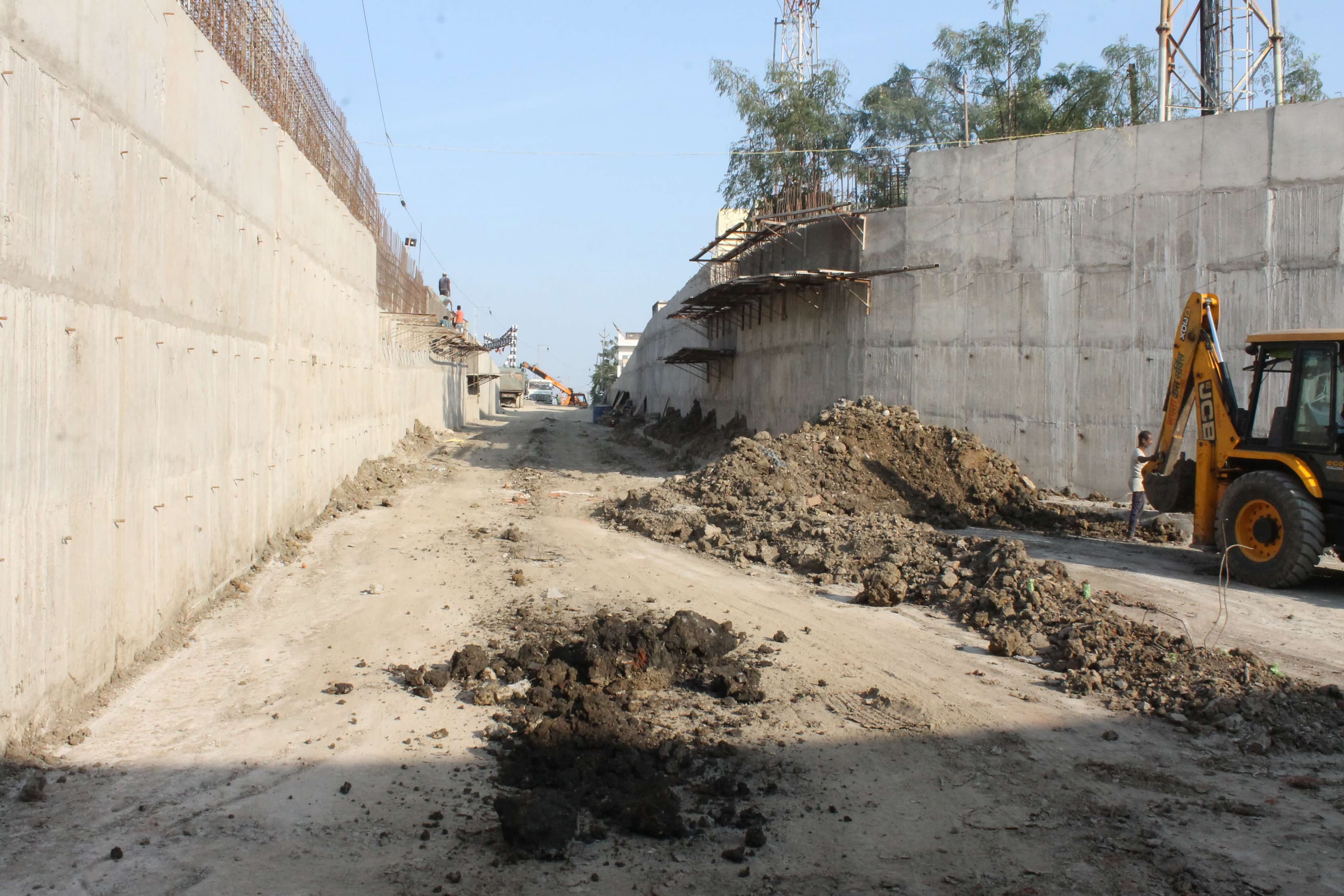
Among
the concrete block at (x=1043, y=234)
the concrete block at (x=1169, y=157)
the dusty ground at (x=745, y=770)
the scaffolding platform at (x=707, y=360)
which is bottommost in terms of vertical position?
the dusty ground at (x=745, y=770)

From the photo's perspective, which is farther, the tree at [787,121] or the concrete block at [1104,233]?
the tree at [787,121]

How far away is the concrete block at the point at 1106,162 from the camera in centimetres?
1545

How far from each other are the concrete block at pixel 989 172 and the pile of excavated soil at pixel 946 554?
4.21 metres

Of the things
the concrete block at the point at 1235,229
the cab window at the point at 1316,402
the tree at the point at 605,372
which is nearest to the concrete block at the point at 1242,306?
the concrete block at the point at 1235,229

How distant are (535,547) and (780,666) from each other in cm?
531

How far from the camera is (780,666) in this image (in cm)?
684

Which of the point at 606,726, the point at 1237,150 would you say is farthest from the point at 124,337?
the point at 1237,150

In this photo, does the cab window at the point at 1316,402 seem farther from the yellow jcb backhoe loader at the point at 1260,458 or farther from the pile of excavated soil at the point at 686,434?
the pile of excavated soil at the point at 686,434

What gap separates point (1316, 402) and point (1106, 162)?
742cm

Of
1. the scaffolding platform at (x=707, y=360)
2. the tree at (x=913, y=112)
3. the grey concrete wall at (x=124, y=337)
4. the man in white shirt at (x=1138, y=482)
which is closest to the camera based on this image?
the grey concrete wall at (x=124, y=337)

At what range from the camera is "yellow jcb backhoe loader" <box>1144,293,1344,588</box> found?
946 centimetres

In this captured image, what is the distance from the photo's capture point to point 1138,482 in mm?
12586

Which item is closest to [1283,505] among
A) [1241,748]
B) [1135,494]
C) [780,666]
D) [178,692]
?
[1135,494]

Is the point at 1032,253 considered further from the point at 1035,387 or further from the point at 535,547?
the point at 535,547
